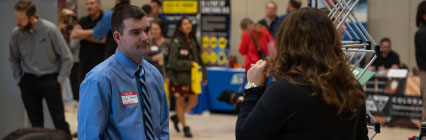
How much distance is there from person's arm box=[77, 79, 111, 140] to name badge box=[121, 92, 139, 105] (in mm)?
62

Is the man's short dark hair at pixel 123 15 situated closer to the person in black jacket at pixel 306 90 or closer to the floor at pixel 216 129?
the person in black jacket at pixel 306 90

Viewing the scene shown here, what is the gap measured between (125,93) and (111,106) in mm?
81

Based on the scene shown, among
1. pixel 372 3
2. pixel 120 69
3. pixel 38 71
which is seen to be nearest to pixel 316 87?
pixel 120 69

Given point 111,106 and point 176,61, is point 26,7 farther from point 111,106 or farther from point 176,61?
point 111,106

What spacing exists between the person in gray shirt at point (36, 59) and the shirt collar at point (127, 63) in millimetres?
3499

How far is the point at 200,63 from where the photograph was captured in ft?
24.1

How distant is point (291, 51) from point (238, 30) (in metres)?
8.79

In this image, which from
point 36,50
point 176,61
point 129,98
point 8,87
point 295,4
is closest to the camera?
point 129,98

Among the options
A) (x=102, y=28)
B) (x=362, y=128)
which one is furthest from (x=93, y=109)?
(x=102, y=28)

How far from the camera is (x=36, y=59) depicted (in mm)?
5746

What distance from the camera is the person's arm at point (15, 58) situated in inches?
229

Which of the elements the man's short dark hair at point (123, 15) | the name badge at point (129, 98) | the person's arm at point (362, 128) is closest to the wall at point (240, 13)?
the man's short dark hair at point (123, 15)

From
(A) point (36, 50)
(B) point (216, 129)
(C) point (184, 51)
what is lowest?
(B) point (216, 129)

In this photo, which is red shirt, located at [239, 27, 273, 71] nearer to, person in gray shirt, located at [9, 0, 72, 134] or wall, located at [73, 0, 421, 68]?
person in gray shirt, located at [9, 0, 72, 134]
